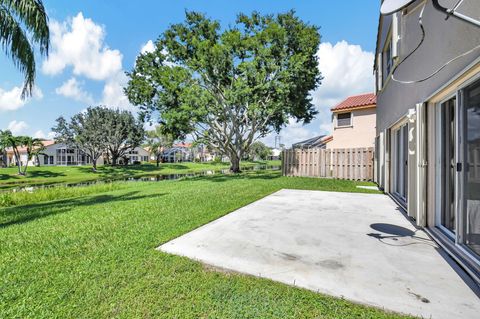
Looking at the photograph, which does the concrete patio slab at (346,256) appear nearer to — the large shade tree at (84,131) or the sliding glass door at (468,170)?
the sliding glass door at (468,170)

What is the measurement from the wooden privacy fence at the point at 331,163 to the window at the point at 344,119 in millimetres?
4606

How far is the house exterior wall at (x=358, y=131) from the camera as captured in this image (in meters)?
14.8

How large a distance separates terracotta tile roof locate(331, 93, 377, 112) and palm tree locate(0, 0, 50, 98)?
51.1 ft

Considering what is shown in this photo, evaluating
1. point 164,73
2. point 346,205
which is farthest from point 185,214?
point 164,73

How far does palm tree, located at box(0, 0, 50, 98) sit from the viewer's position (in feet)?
18.2

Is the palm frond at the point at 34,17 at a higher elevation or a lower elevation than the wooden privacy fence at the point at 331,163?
higher

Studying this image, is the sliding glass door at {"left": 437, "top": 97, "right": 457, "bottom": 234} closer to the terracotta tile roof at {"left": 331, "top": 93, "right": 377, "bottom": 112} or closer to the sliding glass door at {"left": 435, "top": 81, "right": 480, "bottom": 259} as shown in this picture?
→ the sliding glass door at {"left": 435, "top": 81, "right": 480, "bottom": 259}

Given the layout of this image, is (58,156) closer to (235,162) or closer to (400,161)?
(235,162)

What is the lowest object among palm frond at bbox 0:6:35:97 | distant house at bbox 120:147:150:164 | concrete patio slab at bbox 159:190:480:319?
concrete patio slab at bbox 159:190:480:319

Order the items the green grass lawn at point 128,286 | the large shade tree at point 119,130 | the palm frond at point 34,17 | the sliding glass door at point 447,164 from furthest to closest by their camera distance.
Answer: the large shade tree at point 119,130
the palm frond at point 34,17
the sliding glass door at point 447,164
the green grass lawn at point 128,286

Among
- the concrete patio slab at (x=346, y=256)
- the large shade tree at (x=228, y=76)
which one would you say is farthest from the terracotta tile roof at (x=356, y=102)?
the concrete patio slab at (x=346, y=256)

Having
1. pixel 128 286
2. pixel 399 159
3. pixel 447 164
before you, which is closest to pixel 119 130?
pixel 399 159

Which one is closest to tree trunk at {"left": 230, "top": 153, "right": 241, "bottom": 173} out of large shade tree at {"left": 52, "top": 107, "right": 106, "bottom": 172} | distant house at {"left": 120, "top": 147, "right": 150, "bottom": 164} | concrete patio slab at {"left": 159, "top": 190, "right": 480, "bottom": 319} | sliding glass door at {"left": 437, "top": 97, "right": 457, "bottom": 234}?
concrete patio slab at {"left": 159, "top": 190, "right": 480, "bottom": 319}

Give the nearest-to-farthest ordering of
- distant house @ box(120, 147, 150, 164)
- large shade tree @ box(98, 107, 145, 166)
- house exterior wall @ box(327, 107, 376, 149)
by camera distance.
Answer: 1. house exterior wall @ box(327, 107, 376, 149)
2. large shade tree @ box(98, 107, 145, 166)
3. distant house @ box(120, 147, 150, 164)
